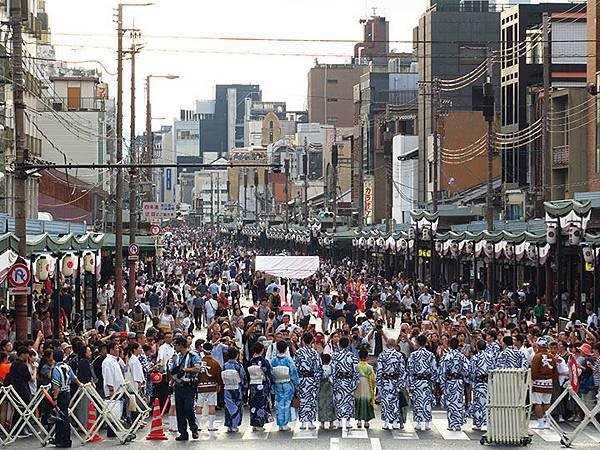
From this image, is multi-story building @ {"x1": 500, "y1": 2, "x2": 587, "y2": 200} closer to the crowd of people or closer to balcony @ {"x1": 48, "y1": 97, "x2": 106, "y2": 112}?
balcony @ {"x1": 48, "y1": 97, "x2": 106, "y2": 112}

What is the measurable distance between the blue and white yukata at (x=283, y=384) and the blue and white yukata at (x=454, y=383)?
234 cm

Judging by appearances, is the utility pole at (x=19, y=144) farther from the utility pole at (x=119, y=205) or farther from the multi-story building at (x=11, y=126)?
the multi-story building at (x=11, y=126)

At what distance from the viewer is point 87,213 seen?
88688mm

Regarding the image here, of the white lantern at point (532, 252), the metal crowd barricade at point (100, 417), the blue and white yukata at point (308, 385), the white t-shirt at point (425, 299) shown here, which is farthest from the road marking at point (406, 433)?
the white t-shirt at point (425, 299)

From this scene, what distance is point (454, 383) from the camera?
2186 centimetres

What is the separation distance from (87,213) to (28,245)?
191 feet

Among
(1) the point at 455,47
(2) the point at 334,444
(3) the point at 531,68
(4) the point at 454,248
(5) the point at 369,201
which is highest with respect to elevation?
(1) the point at 455,47

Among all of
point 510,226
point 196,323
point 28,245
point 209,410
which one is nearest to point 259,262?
point 196,323

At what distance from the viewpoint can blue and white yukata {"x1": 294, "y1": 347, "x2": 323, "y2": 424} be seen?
21.9 meters

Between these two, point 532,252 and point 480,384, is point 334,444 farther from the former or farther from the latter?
point 532,252

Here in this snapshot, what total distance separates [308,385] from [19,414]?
14.7 feet

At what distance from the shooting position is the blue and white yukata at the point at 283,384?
21750mm

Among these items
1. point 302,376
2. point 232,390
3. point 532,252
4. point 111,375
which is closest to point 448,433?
point 302,376

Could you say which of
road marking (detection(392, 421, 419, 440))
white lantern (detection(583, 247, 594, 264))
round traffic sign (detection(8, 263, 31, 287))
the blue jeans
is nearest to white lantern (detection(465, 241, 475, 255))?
white lantern (detection(583, 247, 594, 264))
